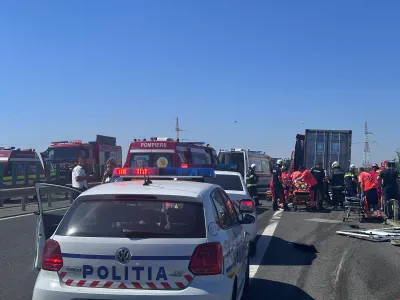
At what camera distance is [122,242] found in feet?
15.5

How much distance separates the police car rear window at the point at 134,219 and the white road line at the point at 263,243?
11.9 ft

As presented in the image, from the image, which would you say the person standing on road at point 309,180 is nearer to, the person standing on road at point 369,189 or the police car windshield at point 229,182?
the person standing on road at point 369,189

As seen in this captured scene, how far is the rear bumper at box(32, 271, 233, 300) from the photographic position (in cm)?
460

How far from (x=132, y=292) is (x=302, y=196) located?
1513cm

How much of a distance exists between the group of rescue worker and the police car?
11.9 m

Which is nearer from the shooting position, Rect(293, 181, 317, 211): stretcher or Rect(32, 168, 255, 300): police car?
Rect(32, 168, 255, 300): police car

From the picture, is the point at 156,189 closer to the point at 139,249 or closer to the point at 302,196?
the point at 139,249

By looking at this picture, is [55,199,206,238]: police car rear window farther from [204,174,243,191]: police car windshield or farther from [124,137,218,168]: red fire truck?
[124,137,218,168]: red fire truck

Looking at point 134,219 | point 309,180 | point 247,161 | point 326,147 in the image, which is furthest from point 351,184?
point 134,219

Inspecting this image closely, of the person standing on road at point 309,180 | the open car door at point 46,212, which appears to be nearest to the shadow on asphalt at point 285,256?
the open car door at point 46,212

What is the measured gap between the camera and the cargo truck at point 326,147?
81.8 feet

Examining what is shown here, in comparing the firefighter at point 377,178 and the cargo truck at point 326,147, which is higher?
the cargo truck at point 326,147

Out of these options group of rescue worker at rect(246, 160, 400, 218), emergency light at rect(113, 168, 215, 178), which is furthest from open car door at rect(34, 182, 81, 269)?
group of rescue worker at rect(246, 160, 400, 218)

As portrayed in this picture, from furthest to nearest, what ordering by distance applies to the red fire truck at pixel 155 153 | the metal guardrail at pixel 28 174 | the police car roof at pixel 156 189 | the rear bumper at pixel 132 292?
1. the metal guardrail at pixel 28 174
2. the red fire truck at pixel 155 153
3. the police car roof at pixel 156 189
4. the rear bumper at pixel 132 292
